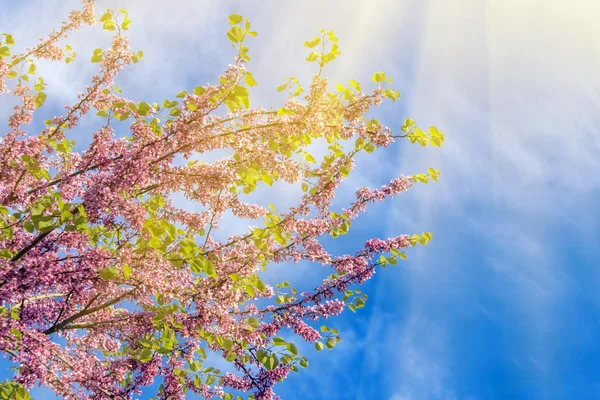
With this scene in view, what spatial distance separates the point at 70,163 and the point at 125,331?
2942mm

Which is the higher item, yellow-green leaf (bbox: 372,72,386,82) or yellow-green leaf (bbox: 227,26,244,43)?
yellow-green leaf (bbox: 372,72,386,82)

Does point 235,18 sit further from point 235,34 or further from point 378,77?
point 378,77

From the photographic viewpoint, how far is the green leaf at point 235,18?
5.68 meters

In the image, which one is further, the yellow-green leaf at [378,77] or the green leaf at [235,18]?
the yellow-green leaf at [378,77]

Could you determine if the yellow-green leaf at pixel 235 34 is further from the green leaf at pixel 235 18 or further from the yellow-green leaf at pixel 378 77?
the yellow-green leaf at pixel 378 77

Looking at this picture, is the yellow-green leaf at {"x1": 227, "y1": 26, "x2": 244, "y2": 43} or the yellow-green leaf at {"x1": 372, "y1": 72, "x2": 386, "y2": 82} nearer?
the yellow-green leaf at {"x1": 227, "y1": 26, "x2": 244, "y2": 43}

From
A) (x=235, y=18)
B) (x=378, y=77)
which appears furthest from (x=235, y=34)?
(x=378, y=77)

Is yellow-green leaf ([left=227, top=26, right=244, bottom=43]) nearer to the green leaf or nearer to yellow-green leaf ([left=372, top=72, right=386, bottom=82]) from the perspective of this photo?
the green leaf

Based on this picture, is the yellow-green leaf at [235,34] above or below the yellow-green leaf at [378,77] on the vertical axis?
below

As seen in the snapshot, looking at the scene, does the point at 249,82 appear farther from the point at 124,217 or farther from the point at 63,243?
the point at 63,243

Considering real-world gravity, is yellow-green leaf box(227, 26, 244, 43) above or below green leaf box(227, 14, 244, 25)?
below

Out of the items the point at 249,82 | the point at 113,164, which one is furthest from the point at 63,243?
the point at 249,82

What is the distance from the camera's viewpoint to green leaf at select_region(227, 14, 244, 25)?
5.68 m

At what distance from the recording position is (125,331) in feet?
25.5
